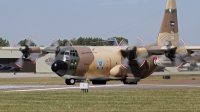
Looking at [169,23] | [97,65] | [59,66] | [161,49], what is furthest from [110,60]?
[169,23]

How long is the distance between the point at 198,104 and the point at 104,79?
26.3 m

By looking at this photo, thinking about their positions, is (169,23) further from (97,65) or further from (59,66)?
(59,66)

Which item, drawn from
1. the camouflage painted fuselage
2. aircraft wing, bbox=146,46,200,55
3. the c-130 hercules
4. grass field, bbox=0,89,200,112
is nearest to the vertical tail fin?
the c-130 hercules

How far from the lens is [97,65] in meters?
53.8

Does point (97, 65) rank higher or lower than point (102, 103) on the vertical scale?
higher

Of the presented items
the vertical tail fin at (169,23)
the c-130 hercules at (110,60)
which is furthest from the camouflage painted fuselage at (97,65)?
the vertical tail fin at (169,23)

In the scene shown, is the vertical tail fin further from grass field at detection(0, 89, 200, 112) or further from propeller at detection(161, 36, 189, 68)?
grass field at detection(0, 89, 200, 112)

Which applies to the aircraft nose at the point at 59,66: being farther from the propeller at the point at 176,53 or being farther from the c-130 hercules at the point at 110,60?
the propeller at the point at 176,53

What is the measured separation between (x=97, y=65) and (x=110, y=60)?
1674 millimetres

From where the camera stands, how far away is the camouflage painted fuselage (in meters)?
52.2

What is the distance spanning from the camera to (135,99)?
3253 centimetres

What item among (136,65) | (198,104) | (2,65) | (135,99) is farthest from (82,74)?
(2,65)

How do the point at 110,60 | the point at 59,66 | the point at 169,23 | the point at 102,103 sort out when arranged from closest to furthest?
the point at 102,103 → the point at 59,66 → the point at 110,60 → the point at 169,23

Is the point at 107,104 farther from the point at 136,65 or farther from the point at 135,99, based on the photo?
the point at 136,65
